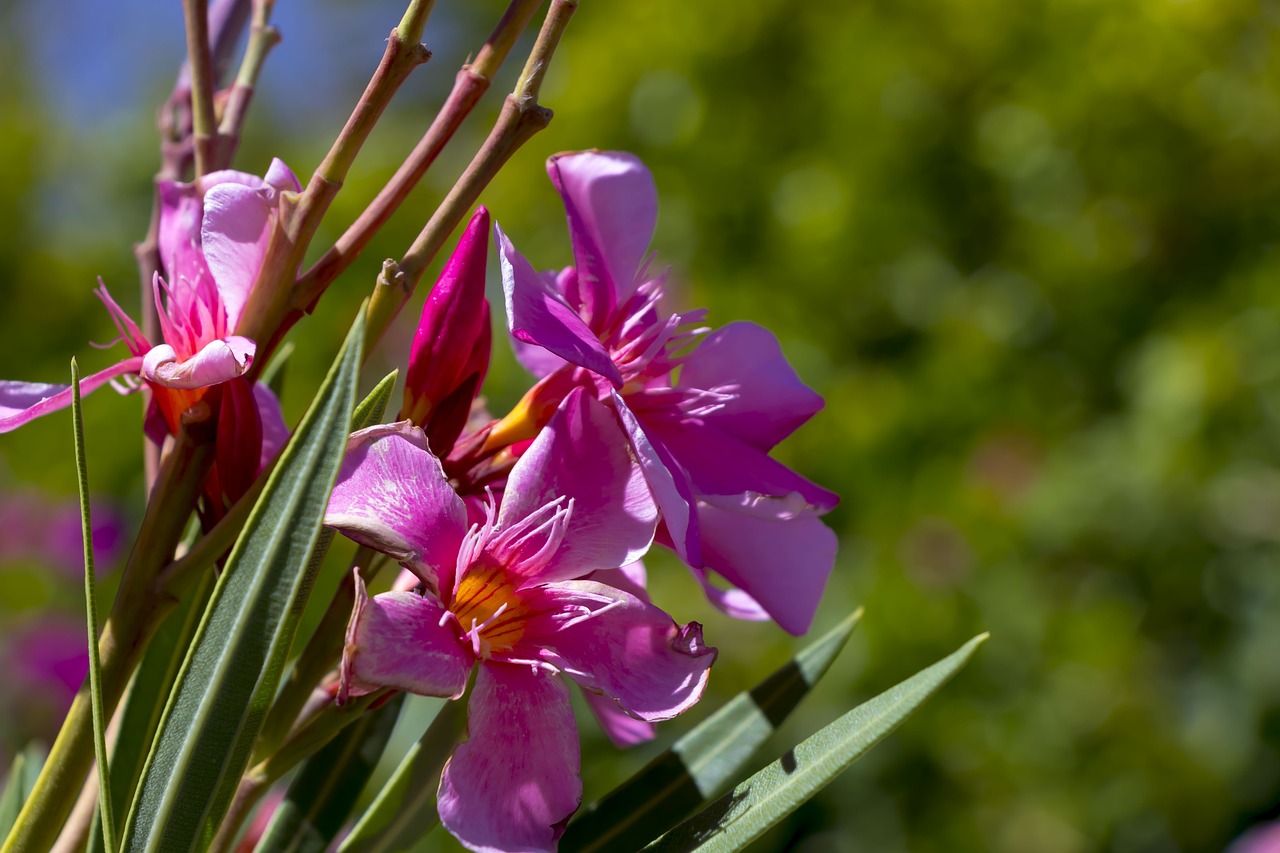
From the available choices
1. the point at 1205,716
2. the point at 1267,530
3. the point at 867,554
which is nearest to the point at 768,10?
the point at 867,554

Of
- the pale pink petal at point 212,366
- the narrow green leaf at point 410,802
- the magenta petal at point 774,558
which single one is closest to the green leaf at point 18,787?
the narrow green leaf at point 410,802

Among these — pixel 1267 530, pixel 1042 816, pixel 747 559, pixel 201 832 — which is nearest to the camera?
pixel 201 832

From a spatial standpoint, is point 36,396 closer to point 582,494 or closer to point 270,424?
point 270,424

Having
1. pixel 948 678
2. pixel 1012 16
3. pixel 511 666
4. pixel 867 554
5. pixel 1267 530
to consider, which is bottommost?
pixel 1267 530

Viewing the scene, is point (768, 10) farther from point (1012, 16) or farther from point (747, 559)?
point (747, 559)

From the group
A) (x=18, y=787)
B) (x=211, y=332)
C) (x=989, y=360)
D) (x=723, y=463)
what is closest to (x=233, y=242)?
(x=211, y=332)

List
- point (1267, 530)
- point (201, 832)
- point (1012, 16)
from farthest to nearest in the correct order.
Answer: point (1012, 16) → point (1267, 530) → point (201, 832)
